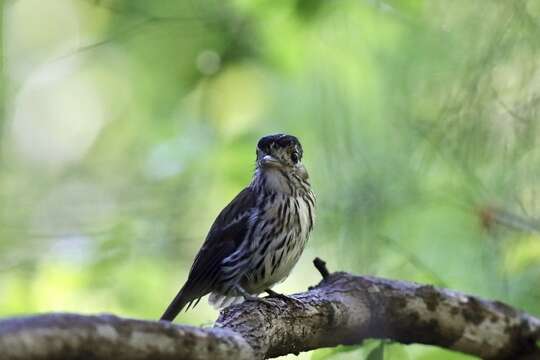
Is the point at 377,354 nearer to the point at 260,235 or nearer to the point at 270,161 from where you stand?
the point at 260,235

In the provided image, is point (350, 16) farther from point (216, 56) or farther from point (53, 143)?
point (53, 143)

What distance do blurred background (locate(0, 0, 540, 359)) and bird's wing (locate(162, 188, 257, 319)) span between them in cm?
32

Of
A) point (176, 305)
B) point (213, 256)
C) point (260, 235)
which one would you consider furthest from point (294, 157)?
point (176, 305)

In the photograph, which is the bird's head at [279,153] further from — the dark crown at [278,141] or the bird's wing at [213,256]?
the bird's wing at [213,256]

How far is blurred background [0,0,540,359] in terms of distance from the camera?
3.49 meters

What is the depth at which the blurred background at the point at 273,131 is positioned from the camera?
3.49 metres

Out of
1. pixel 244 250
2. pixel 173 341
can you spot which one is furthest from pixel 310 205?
pixel 173 341

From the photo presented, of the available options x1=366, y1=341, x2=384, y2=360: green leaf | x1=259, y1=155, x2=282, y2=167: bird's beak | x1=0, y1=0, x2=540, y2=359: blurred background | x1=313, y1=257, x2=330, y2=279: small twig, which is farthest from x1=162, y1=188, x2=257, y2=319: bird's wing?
x1=366, y1=341, x2=384, y2=360: green leaf

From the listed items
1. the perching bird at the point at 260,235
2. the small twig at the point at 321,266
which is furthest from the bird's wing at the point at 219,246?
the small twig at the point at 321,266

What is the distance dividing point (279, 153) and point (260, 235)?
36 cm

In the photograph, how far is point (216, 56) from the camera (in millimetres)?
4805

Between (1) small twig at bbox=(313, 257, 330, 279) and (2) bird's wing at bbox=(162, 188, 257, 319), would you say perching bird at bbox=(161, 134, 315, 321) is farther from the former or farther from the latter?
(1) small twig at bbox=(313, 257, 330, 279)

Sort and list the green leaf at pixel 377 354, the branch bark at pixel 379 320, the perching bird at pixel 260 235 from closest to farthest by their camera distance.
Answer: the branch bark at pixel 379 320
the green leaf at pixel 377 354
the perching bird at pixel 260 235

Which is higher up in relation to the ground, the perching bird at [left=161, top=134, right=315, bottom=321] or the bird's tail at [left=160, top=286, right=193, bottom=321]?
the perching bird at [left=161, top=134, right=315, bottom=321]
